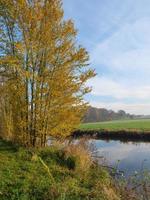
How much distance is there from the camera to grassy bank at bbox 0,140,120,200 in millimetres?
10828

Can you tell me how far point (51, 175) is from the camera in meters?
12.7

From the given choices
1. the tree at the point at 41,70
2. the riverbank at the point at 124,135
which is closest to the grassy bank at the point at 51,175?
Result: the tree at the point at 41,70

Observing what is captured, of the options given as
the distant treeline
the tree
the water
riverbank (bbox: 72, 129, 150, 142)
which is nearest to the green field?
riverbank (bbox: 72, 129, 150, 142)

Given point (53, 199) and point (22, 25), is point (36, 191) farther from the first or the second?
point (22, 25)

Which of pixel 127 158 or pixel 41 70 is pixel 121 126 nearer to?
pixel 127 158

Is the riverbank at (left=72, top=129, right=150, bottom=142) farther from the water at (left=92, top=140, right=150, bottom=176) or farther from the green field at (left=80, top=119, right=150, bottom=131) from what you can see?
the water at (left=92, top=140, right=150, bottom=176)

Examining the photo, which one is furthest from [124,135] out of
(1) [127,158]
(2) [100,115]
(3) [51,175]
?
(2) [100,115]

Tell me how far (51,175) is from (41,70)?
5.66m

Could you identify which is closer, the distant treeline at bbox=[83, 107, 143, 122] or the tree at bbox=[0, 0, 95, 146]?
the tree at bbox=[0, 0, 95, 146]

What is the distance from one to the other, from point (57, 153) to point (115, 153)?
15694mm

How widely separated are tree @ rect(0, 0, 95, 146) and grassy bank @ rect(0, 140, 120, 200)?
1.27m

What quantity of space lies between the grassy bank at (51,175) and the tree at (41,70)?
127 cm

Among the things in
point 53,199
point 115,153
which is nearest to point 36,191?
point 53,199

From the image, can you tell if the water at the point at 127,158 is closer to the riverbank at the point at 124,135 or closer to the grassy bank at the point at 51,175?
the grassy bank at the point at 51,175
